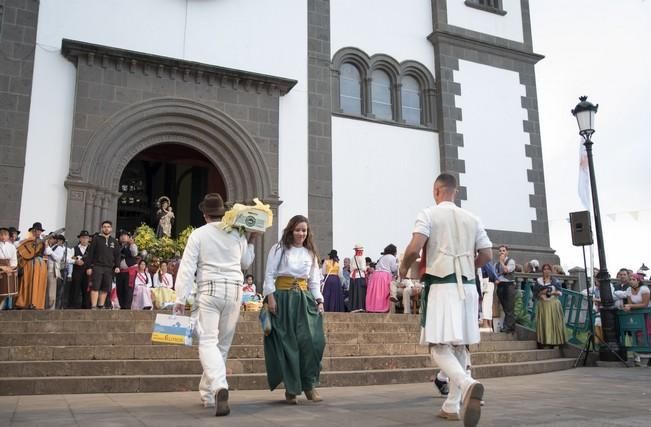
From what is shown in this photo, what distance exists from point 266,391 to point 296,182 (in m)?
8.54

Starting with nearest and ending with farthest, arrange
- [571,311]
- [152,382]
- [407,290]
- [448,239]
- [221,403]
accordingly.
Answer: [221,403] < [448,239] < [152,382] < [571,311] < [407,290]

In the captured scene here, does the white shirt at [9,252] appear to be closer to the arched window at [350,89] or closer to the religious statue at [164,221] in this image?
the religious statue at [164,221]

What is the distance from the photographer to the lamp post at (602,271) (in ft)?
35.4

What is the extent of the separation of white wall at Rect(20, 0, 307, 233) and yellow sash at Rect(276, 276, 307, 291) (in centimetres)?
830

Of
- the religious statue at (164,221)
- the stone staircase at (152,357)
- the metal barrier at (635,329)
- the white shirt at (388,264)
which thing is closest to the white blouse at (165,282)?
the religious statue at (164,221)

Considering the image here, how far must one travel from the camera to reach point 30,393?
634 centimetres

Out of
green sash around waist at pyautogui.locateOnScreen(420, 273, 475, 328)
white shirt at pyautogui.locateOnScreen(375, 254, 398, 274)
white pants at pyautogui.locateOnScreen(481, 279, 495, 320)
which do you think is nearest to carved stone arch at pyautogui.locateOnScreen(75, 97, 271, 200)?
white shirt at pyautogui.locateOnScreen(375, 254, 398, 274)

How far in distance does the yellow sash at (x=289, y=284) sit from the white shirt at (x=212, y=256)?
513mm

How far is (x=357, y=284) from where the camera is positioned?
13414 mm

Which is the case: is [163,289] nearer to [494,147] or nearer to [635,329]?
[635,329]

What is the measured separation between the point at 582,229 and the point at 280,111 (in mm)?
7660

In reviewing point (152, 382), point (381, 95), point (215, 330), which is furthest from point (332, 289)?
point (215, 330)

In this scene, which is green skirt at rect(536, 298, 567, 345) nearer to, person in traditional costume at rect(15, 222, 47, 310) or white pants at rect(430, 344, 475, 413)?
white pants at rect(430, 344, 475, 413)

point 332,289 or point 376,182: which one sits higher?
point 376,182
